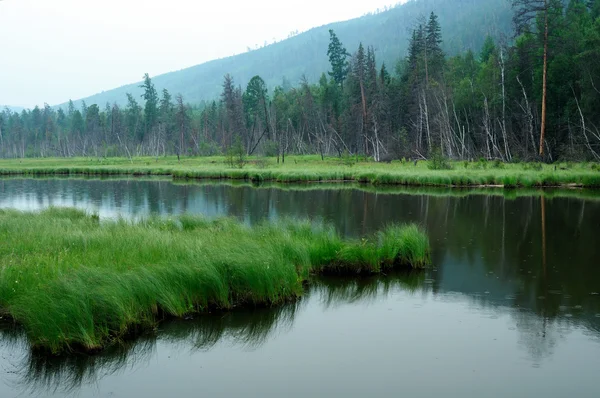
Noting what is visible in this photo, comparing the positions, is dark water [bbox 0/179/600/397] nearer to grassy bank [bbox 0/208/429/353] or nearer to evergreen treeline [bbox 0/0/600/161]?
grassy bank [bbox 0/208/429/353]

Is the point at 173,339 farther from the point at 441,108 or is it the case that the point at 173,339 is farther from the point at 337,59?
the point at 337,59

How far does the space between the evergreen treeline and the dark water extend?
27574 millimetres

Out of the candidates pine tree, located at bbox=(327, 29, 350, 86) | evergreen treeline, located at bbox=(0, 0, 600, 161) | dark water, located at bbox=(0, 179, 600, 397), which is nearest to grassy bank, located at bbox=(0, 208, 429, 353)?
dark water, located at bbox=(0, 179, 600, 397)

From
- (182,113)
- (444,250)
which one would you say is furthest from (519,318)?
(182,113)

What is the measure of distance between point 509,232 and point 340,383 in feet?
47.1

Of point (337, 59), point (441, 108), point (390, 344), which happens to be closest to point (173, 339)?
point (390, 344)

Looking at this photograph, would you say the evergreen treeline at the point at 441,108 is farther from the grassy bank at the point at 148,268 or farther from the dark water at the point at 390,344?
the grassy bank at the point at 148,268

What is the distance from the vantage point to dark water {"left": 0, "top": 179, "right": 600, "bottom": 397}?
766 centimetres

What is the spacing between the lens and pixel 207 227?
16.4 meters

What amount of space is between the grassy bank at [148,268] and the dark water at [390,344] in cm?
42

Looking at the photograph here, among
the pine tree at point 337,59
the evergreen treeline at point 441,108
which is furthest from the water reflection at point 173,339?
the pine tree at point 337,59

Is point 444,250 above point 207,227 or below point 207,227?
below

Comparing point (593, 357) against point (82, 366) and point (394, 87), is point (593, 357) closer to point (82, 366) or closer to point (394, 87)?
point (82, 366)

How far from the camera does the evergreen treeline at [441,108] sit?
44.3 meters
